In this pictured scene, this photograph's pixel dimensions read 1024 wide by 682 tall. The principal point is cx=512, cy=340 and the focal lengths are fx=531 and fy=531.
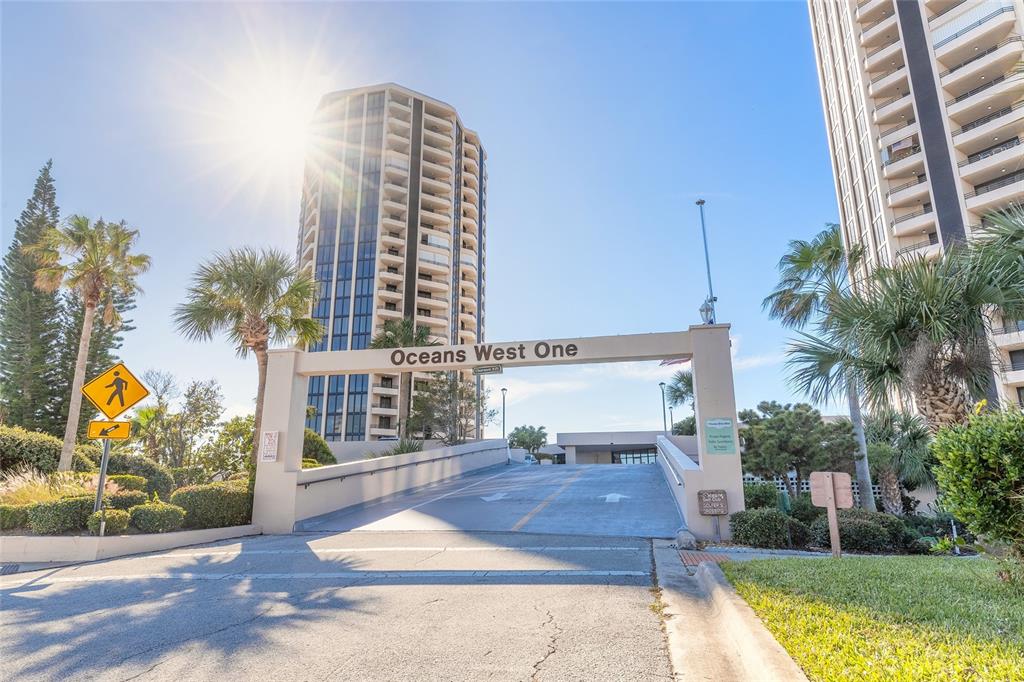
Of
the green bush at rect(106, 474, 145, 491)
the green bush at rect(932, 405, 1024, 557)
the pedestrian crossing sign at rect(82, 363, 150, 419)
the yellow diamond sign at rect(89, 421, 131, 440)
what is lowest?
the green bush at rect(106, 474, 145, 491)

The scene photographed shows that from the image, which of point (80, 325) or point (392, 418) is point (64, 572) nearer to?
point (80, 325)

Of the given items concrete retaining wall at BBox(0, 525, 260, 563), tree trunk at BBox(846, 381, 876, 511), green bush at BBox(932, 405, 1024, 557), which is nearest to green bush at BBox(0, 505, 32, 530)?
concrete retaining wall at BBox(0, 525, 260, 563)

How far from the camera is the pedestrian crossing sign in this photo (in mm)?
9680

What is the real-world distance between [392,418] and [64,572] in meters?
51.1

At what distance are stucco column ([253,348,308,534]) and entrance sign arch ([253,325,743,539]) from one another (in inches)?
0.8

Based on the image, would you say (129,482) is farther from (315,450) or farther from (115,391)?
(315,450)

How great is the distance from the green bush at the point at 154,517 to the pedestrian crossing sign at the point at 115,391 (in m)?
1.89

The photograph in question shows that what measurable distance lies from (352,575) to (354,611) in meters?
1.90

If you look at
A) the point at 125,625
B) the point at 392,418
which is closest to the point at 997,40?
the point at 125,625

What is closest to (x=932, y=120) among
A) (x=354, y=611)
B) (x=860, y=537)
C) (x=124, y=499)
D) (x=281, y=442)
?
(x=860, y=537)

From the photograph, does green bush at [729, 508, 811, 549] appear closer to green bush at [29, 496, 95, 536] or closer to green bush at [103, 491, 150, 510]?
green bush at [103, 491, 150, 510]

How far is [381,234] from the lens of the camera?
62.6m

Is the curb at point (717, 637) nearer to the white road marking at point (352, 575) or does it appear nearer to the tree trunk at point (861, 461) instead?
the white road marking at point (352, 575)

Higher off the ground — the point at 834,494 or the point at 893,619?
the point at 834,494
